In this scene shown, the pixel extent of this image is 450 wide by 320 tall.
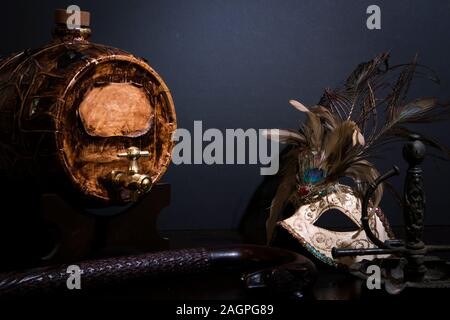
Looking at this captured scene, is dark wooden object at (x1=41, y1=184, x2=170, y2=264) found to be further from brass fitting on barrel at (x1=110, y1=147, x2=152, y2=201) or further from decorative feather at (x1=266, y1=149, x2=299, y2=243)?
decorative feather at (x1=266, y1=149, x2=299, y2=243)

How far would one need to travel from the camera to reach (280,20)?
6.70 ft

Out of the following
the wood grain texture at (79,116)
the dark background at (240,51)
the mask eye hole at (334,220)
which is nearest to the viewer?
the wood grain texture at (79,116)

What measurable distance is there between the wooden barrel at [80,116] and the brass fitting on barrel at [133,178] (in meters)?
0.02

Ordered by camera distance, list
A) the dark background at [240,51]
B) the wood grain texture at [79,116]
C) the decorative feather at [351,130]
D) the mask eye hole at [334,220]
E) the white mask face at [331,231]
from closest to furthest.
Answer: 1. the wood grain texture at [79,116]
2. the white mask face at [331,231]
3. the decorative feather at [351,130]
4. the dark background at [240,51]
5. the mask eye hole at [334,220]

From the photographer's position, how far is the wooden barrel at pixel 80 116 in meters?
1.53

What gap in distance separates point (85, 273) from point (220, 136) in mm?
741

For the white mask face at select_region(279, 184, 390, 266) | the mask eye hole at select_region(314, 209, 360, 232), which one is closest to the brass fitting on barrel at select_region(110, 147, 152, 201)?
the white mask face at select_region(279, 184, 390, 266)

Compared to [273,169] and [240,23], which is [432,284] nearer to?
[273,169]

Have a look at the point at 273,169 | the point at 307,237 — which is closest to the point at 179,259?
the point at 307,237

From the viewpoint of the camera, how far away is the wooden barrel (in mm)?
1529

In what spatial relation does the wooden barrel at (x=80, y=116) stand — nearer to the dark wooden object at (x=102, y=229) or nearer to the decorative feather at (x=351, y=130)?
the dark wooden object at (x=102, y=229)

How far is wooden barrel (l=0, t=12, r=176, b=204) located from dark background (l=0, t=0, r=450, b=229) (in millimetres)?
301

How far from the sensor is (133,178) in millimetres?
1576

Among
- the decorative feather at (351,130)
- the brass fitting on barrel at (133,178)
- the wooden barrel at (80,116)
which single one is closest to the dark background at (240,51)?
the decorative feather at (351,130)
